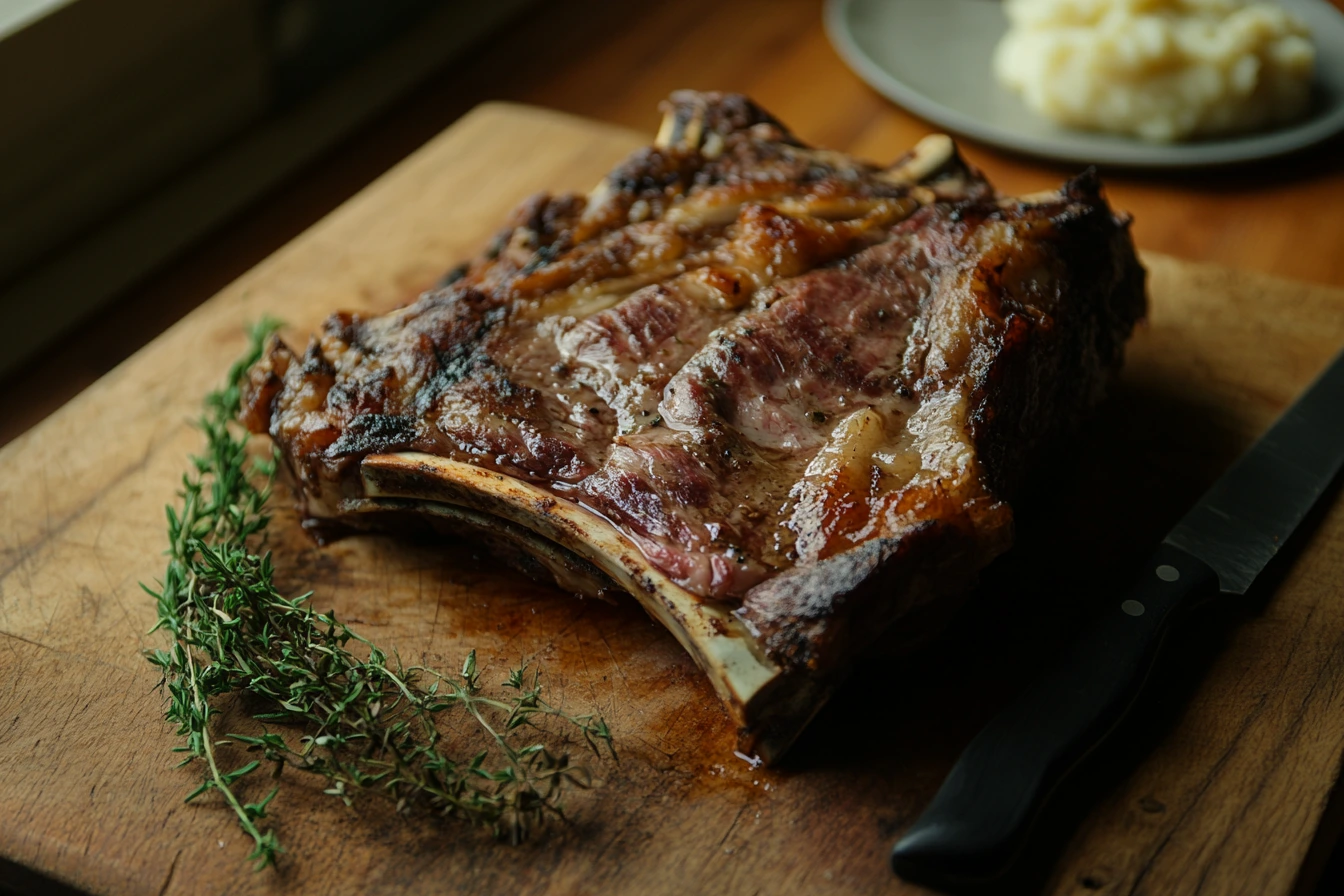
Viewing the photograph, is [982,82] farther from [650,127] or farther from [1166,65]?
[650,127]

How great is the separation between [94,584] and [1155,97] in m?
3.39

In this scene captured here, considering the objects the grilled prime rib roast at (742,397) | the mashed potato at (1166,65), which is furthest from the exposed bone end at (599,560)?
the mashed potato at (1166,65)

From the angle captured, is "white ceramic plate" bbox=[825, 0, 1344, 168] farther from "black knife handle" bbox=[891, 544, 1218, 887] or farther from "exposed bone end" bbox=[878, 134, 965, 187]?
"black knife handle" bbox=[891, 544, 1218, 887]

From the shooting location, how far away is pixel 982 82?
4543 mm

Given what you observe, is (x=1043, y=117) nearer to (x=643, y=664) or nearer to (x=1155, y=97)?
(x=1155, y=97)

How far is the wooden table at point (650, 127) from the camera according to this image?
3.80 metres

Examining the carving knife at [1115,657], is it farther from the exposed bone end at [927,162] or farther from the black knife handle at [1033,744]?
the exposed bone end at [927,162]

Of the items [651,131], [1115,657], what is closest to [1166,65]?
[651,131]

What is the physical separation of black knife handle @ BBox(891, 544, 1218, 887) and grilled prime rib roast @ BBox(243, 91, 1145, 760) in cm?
25

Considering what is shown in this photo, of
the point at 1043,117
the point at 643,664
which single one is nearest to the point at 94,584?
the point at 643,664

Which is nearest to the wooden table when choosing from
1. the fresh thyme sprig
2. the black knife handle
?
the fresh thyme sprig

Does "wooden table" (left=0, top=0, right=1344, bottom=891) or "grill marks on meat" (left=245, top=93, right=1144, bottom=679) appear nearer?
"grill marks on meat" (left=245, top=93, right=1144, bottom=679)

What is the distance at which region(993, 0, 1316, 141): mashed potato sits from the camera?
394 cm

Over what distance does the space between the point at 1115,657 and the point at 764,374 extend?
0.81m
